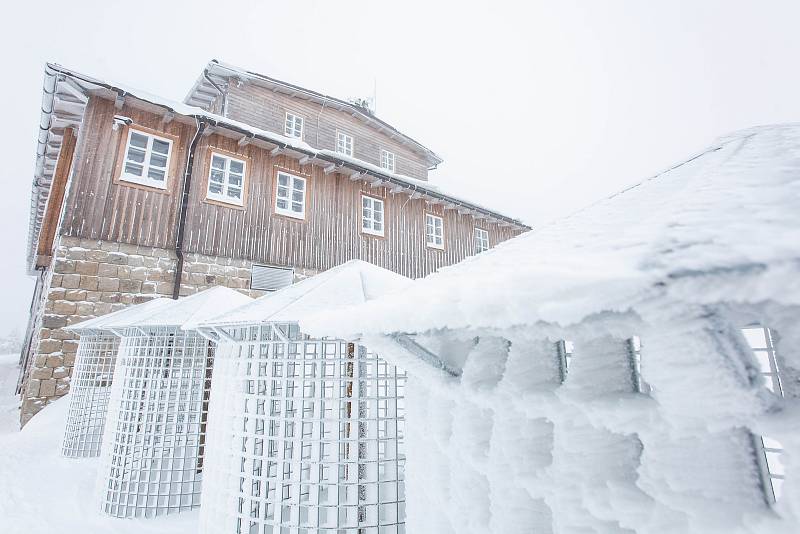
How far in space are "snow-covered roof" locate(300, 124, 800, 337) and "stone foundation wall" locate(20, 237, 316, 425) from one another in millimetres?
9513

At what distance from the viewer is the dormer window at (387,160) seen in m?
17.8

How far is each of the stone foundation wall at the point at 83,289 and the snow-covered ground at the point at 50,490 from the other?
1.87 ft

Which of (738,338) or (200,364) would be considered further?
(200,364)

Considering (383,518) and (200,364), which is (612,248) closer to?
(383,518)

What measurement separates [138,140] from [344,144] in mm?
8569

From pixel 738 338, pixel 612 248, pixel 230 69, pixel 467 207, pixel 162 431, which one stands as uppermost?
pixel 230 69

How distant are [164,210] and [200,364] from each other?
19.2 feet

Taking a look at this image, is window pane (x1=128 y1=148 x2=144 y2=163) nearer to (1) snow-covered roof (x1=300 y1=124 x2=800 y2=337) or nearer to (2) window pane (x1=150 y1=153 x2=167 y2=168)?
(2) window pane (x1=150 y1=153 x2=167 y2=168)

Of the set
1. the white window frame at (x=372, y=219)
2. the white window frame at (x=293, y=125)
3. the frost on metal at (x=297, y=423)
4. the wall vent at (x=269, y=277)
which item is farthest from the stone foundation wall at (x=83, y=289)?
the white window frame at (x=293, y=125)

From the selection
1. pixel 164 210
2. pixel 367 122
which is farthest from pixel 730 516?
pixel 367 122

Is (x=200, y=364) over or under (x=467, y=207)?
under

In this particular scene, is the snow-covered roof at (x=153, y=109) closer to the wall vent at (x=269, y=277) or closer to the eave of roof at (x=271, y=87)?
the wall vent at (x=269, y=277)

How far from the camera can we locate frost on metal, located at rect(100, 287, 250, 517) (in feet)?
15.9

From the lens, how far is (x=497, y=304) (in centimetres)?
89
